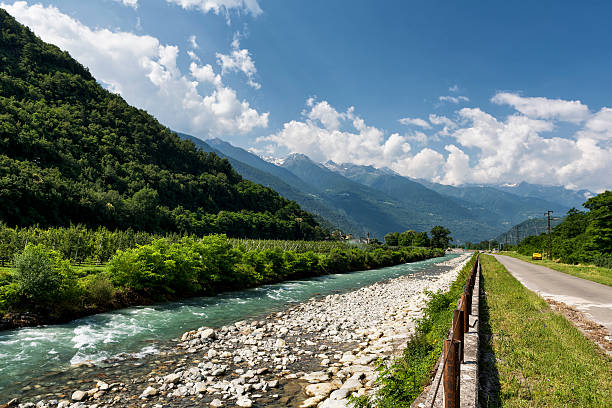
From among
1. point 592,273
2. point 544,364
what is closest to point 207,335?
point 544,364

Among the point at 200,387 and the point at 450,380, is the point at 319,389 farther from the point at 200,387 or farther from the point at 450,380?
the point at 450,380

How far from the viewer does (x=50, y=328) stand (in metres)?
15.4

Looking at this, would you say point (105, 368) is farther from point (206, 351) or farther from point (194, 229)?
point (194, 229)

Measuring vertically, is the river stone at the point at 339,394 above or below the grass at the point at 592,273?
below

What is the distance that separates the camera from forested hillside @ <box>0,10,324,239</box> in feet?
212

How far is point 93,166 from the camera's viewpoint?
89.1 m

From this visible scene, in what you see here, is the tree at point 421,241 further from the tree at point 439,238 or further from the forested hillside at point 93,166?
the forested hillside at point 93,166

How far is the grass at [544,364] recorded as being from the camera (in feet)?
18.6

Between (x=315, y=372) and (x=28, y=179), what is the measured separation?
73548 millimetres

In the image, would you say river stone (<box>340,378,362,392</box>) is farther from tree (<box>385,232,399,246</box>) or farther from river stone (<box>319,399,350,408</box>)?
tree (<box>385,232,399,246</box>)

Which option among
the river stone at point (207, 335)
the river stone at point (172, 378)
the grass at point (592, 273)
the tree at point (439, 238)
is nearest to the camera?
the river stone at point (172, 378)

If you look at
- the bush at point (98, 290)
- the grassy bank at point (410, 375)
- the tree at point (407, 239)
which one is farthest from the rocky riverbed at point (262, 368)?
the tree at point (407, 239)

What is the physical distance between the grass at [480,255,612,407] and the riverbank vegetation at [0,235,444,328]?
793 inches

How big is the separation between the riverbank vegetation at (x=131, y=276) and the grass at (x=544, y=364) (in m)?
20.1
